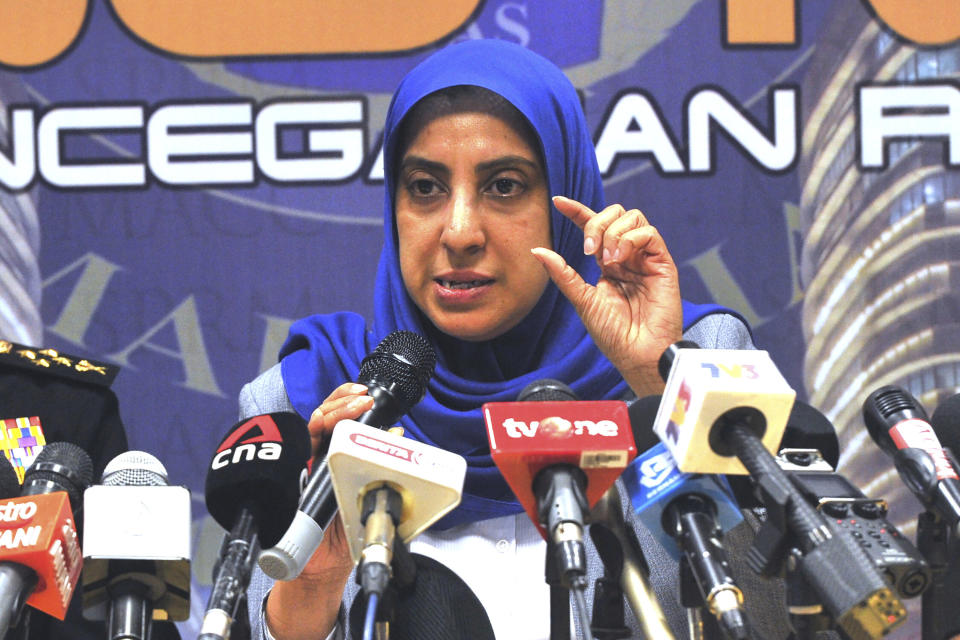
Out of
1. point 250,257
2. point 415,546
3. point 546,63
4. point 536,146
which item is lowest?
point 415,546

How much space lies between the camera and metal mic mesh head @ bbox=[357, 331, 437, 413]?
1207mm

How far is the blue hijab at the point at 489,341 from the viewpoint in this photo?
1.77 meters

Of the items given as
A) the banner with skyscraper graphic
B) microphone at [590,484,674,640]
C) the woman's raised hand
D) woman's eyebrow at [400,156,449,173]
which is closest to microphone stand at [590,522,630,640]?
microphone at [590,484,674,640]

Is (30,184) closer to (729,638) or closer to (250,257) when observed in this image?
(250,257)

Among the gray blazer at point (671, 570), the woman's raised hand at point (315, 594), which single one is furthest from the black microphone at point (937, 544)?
the woman's raised hand at point (315, 594)

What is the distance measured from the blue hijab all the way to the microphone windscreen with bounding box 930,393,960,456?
60 centimetres

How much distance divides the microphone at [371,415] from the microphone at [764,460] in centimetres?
27

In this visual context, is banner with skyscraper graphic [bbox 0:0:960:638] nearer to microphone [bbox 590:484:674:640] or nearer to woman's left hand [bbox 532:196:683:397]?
woman's left hand [bbox 532:196:683:397]

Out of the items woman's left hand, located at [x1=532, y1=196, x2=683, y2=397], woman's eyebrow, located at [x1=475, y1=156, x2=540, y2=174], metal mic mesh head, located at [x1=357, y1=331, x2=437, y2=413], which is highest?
woman's eyebrow, located at [x1=475, y1=156, x2=540, y2=174]

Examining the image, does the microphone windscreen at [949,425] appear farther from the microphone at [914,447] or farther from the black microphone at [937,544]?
the microphone at [914,447]

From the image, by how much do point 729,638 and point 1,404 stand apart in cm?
123

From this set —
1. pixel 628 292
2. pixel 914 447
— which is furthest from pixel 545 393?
pixel 628 292

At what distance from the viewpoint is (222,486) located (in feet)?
3.48

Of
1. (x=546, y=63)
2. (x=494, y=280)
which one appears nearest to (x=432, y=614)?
(x=494, y=280)
